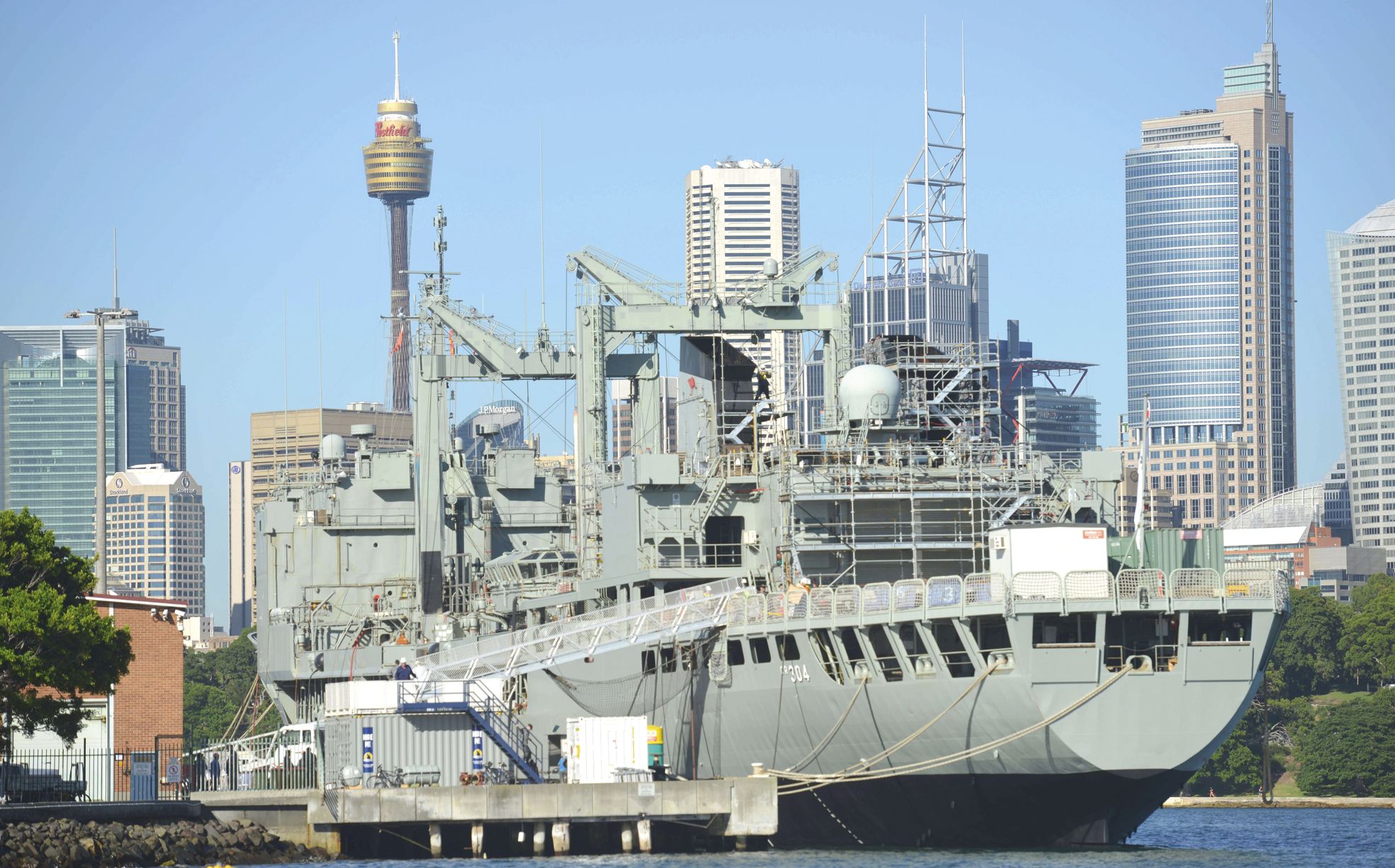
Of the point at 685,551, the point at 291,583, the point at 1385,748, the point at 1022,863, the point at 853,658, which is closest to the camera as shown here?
the point at 1022,863

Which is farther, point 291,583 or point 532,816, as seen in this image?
point 291,583

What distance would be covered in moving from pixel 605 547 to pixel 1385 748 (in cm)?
6373

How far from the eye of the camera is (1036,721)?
171ft

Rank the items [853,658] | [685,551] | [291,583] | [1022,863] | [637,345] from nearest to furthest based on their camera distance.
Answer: [1022,863] → [853,658] → [685,551] → [637,345] → [291,583]

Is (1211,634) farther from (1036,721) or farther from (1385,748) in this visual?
(1385,748)

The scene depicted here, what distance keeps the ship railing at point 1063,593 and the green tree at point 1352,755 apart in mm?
65852

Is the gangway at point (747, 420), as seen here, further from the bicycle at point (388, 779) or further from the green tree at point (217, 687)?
the green tree at point (217, 687)

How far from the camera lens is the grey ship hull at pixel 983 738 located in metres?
51.8

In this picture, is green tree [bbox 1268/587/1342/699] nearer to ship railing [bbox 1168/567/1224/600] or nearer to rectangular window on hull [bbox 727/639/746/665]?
rectangular window on hull [bbox 727/639/746/665]

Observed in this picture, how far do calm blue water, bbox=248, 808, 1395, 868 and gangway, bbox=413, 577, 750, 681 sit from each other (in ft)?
22.4

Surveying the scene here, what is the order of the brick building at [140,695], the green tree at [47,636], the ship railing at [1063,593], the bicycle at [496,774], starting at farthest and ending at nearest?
the brick building at [140,695] → the bicycle at [496,774] → the green tree at [47,636] → the ship railing at [1063,593]

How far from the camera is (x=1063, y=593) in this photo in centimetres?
5122

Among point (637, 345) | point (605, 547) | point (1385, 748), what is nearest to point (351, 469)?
point (637, 345)

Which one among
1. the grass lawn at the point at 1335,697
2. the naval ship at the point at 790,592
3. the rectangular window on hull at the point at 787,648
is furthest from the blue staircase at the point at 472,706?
the grass lawn at the point at 1335,697
